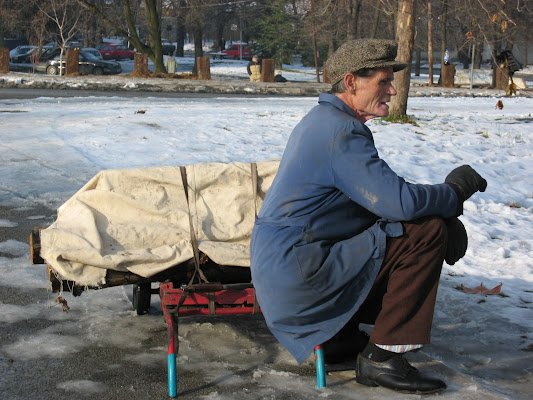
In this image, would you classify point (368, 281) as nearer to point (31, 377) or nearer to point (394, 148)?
point (31, 377)

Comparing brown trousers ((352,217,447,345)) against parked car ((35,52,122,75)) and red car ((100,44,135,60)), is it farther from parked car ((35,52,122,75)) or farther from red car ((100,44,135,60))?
red car ((100,44,135,60))

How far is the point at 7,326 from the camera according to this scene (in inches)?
147

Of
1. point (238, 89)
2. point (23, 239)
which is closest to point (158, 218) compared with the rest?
point (23, 239)

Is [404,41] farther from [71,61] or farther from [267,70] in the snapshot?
[71,61]

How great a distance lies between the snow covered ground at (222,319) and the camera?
124 inches

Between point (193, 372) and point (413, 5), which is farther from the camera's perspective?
point (413, 5)

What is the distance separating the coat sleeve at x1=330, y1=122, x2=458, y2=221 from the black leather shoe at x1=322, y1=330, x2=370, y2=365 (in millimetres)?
697

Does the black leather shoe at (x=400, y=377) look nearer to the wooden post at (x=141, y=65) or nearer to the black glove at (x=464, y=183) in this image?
the black glove at (x=464, y=183)

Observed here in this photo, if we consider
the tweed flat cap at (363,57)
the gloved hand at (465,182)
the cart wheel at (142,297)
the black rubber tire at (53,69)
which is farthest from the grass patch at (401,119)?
the black rubber tire at (53,69)

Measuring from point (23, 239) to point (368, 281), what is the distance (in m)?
3.37

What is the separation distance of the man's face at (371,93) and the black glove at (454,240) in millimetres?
552

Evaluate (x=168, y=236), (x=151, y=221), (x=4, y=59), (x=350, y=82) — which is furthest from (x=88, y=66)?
(x=350, y=82)

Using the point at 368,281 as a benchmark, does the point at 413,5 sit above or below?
above

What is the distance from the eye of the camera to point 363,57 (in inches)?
117
